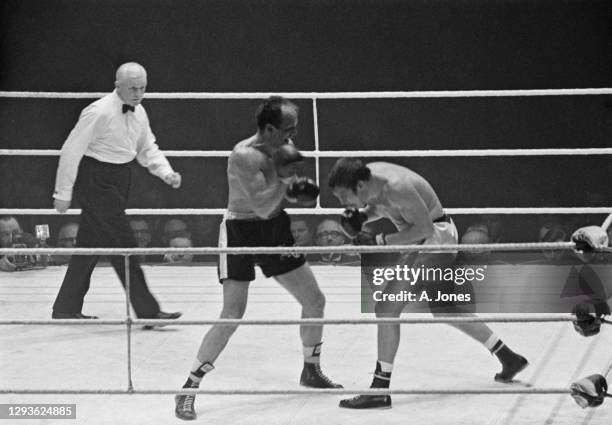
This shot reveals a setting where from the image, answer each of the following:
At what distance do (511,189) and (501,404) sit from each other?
3.20 m

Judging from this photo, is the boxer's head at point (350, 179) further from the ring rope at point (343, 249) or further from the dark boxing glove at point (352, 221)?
the ring rope at point (343, 249)

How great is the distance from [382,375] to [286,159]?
0.75m

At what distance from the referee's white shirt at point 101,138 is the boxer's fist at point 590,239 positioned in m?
2.09

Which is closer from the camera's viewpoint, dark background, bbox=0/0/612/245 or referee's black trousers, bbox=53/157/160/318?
referee's black trousers, bbox=53/157/160/318

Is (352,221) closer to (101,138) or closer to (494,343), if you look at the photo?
(494,343)

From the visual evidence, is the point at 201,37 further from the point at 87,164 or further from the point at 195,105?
the point at 87,164

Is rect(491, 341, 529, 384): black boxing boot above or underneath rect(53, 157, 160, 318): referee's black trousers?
underneath

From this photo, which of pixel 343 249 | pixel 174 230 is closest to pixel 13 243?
pixel 174 230

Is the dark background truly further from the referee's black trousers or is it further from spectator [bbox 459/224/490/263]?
the referee's black trousers

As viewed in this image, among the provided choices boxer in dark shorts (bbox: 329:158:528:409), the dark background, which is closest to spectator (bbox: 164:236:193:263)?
the dark background

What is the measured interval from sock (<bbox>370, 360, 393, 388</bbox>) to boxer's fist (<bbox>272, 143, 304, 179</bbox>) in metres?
0.68

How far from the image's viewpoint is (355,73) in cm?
646

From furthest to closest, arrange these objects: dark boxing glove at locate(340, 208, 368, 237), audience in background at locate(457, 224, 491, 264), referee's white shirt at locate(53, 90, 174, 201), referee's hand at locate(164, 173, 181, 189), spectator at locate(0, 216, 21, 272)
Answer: audience in background at locate(457, 224, 491, 264)
spectator at locate(0, 216, 21, 272)
referee's hand at locate(164, 173, 181, 189)
referee's white shirt at locate(53, 90, 174, 201)
dark boxing glove at locate(340, 208, 368, 237)

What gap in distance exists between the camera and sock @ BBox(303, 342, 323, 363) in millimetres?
3674
